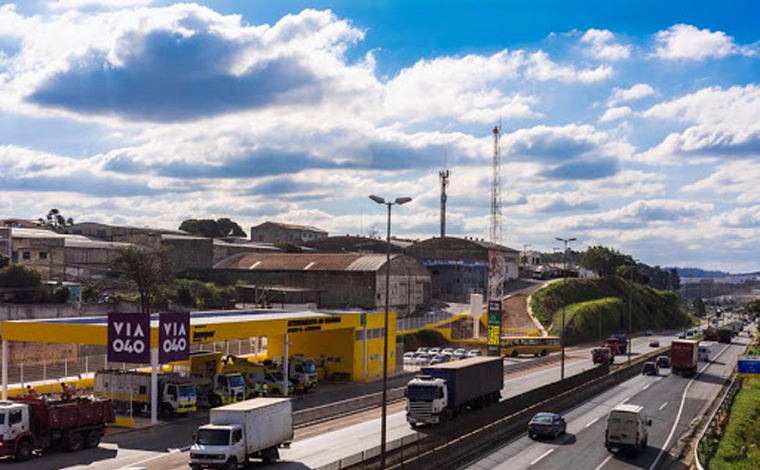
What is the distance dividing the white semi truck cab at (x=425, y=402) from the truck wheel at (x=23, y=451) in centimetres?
1872

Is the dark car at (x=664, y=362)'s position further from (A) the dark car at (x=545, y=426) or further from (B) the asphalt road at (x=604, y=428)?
(A) the dark car at (x=545, y=426)

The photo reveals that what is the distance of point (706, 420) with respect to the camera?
157ft

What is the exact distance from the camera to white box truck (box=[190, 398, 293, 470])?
98.6 feet

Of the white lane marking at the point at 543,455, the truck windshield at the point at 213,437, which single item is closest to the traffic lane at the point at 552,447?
the white lane marking at the point at 543,455

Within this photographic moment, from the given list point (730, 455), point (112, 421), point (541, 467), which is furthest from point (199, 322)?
point (730, 455)

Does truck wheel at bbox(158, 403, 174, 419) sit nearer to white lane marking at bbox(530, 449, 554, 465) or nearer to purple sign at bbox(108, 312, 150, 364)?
purple sign at bbox(108, 312, 150, 364)

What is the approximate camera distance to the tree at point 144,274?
290 ft

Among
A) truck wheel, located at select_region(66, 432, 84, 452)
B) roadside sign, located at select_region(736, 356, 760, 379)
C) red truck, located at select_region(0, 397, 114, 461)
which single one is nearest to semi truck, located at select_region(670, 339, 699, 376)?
roadside sign, located at select_region(736, 356, 760, 379)

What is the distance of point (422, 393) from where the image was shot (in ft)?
137

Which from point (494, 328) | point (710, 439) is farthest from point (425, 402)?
point (494, 328)

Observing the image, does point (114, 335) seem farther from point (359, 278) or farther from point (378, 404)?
point (359, 278)

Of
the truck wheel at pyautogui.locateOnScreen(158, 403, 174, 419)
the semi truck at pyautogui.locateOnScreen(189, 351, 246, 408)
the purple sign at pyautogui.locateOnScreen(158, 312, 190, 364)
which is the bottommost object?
the truck wheel at pyautogui.locateOnScreen(158, 403, 174, 419)

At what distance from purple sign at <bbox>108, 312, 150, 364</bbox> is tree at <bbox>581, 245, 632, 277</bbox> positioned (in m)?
156

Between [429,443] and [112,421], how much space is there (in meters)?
15.8
